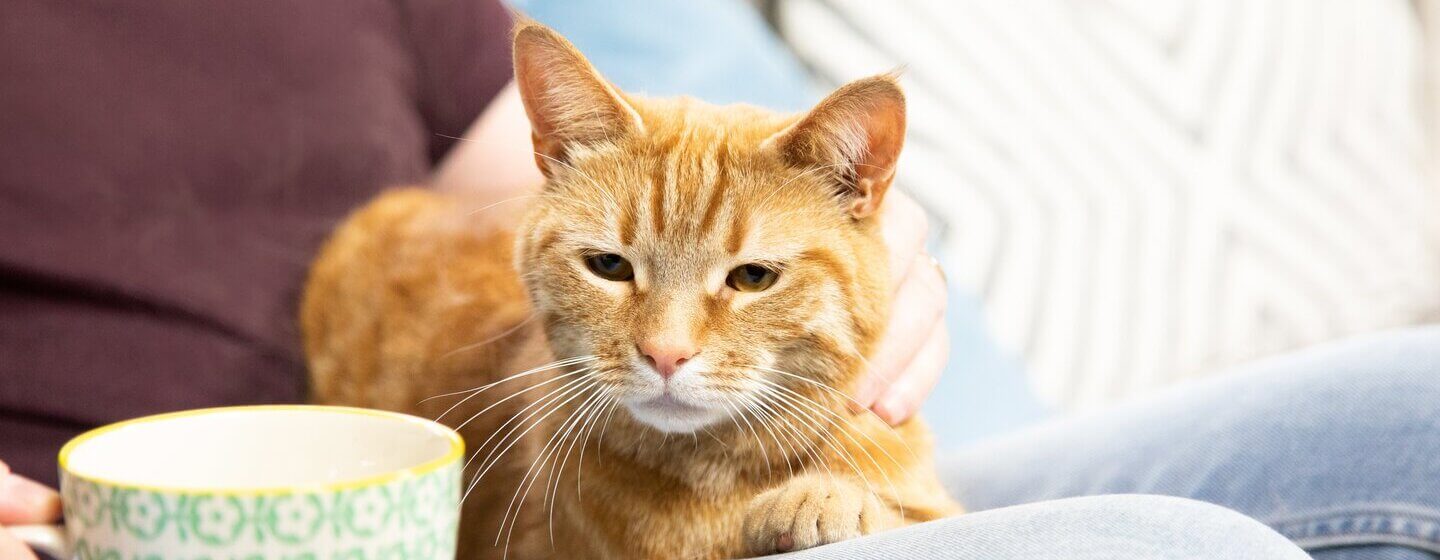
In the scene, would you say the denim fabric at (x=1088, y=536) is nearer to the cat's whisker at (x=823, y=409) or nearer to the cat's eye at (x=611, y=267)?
the cat's whisker at (x=823, y=409)

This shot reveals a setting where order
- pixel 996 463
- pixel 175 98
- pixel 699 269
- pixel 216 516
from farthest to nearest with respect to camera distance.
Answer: pixel 996 463 < pixel 175 98 < pixel 699 269 < pixel 216 516

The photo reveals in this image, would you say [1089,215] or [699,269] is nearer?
[699,269]

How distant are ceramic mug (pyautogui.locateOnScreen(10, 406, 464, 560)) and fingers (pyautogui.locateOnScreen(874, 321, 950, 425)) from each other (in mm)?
497

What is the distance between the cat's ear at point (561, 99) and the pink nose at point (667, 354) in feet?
0.74

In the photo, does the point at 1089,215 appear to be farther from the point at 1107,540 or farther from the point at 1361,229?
the point at 1107,540

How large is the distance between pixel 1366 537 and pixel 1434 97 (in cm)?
159

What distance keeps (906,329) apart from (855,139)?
22 cm

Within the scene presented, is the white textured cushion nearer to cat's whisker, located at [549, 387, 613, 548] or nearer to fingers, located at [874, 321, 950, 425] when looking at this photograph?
fingers, located at [874, 321, 950, 425]

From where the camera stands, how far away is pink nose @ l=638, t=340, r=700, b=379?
0.89m

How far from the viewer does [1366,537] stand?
42.0 inches

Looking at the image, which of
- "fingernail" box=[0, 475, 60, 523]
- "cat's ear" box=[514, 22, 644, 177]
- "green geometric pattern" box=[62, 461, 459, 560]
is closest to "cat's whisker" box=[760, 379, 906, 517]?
"cat's ear" box=[514, 22, 644, 177]

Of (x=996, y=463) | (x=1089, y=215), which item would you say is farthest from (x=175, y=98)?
(x=1089, y=215)

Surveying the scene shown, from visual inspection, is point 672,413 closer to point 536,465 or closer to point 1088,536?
point 536,465

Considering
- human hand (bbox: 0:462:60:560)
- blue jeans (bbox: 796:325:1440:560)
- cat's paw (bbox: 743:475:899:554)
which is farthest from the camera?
blue jeans (bbox: 796:325:1440:560)
